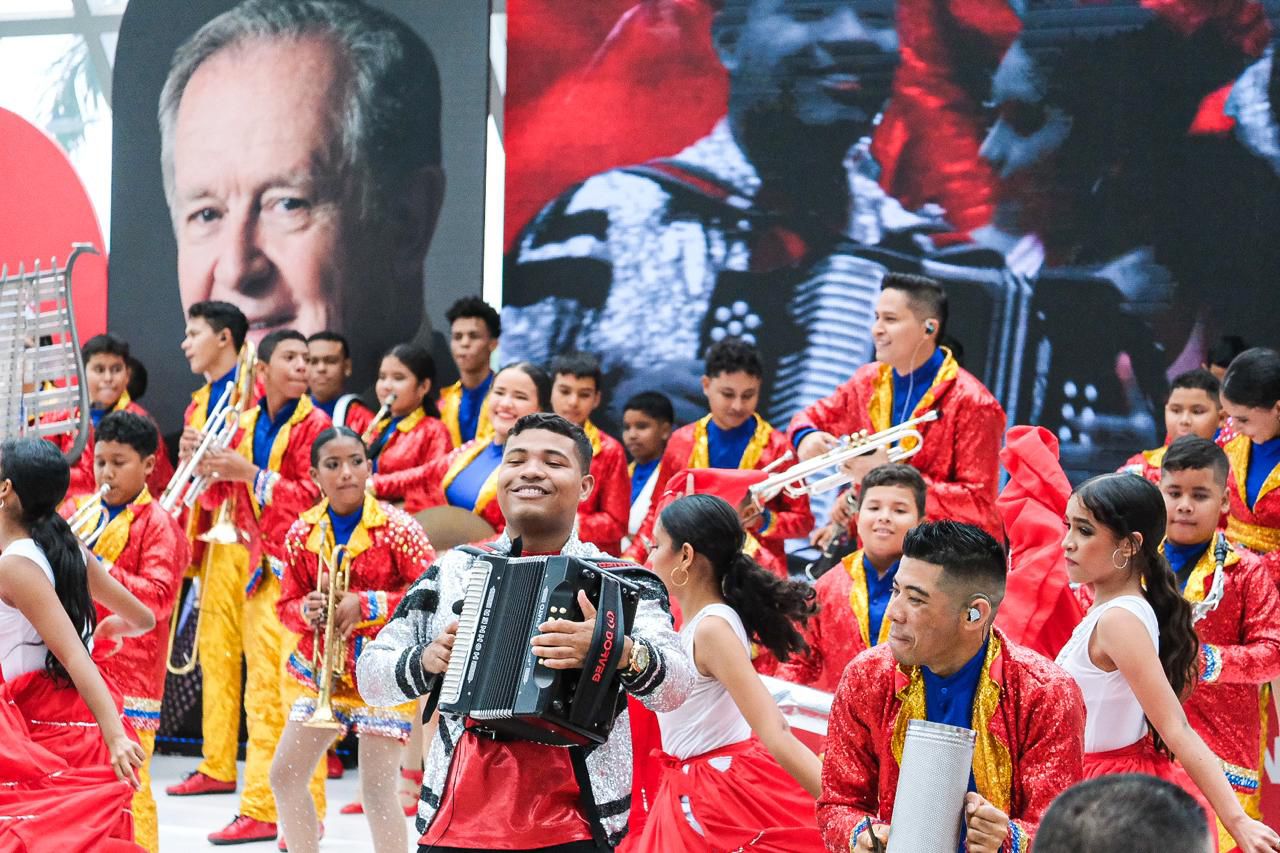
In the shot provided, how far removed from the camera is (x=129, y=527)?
5.83 m

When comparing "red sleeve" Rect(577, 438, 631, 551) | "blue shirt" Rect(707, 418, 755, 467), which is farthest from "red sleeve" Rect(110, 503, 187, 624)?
"blue shirt" Rect(707, 418, 755, 467)

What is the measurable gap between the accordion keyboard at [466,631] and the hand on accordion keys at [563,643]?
15cm

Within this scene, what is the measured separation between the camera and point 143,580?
5652 millimetres

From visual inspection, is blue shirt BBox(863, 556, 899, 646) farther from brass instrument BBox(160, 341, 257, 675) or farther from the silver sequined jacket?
brass instrument BBox(160, 341, 257, 675)

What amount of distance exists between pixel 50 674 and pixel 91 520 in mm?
1635

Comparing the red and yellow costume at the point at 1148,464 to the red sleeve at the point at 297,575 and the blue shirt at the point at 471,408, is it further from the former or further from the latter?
the red sleeve at the point at 297,575

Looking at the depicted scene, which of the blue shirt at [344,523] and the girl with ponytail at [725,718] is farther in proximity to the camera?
the blue shirt at [344,523]

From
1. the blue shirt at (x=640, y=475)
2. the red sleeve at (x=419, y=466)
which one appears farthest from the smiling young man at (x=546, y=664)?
the blue shirt at (x=640, y=475)

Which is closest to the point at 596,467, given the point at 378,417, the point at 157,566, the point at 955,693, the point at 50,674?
the point at 378,417

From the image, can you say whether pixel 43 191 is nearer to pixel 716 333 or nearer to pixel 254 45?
pixel 254 45

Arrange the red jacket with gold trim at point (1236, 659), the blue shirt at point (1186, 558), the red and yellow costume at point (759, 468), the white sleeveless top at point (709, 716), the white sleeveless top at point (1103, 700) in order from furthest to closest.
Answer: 1. the red and yellow costume at point (759, 468)
2. the blue shirt at point (1186, 558)
3. the red jacket with gold trim at point (1236, 659)
4. the white sleeveless top at point (709, 716)
5. the white sleeveless top at point (1103, 700)

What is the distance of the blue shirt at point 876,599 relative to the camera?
16.6 ft

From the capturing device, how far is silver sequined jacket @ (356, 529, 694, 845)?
3072mm

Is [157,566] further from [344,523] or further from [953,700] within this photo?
[953,700]
